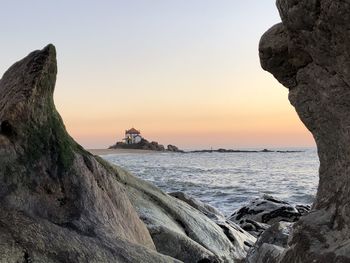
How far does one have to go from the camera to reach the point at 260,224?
44.4 feet

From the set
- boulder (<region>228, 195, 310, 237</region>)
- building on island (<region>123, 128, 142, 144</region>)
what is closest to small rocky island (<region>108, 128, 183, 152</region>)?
building on island (<region>123, 128, 142, 144</region>)

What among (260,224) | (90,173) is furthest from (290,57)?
(260,224)

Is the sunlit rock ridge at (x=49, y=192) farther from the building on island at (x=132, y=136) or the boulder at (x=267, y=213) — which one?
the building on island at (x=132, y=136)

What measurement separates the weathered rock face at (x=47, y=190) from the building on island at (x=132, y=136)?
140886 mm

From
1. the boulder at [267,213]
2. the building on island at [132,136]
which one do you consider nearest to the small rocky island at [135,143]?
the building on island at [132,136]

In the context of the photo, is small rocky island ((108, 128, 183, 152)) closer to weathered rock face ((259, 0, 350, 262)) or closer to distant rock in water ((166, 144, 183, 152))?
distant rock in water ((166, 144, 183, 152))

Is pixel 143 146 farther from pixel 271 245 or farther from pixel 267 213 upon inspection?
pixel 271 245

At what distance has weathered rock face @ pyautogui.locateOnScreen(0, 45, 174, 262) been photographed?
4301 millimetres

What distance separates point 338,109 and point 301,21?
2.68 feet

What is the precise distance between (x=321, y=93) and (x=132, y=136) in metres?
145

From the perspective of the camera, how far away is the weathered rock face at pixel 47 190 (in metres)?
4.30

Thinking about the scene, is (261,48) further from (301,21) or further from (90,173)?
(90,173)

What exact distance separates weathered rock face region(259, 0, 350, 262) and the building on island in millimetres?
141450

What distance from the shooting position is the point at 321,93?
4727 millimetres
